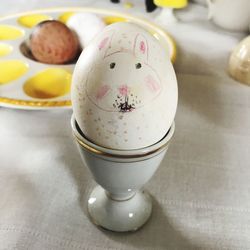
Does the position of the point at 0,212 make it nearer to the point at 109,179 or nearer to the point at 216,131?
the point at 109,179

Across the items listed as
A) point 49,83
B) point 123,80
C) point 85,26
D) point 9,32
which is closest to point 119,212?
point 123,80

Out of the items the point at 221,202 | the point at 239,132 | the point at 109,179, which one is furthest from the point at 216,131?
the point at 109,179

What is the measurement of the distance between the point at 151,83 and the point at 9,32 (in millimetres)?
561

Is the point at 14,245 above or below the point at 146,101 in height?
below

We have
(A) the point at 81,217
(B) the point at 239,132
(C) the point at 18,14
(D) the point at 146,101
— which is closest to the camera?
(D) the point at 146,101

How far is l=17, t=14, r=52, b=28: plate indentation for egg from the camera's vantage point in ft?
2.74

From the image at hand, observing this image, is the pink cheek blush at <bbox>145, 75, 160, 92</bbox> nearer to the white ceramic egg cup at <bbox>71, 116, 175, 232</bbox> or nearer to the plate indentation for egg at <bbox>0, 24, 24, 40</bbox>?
the white ceramic egg cup at <bbox>71, 116, 175, 232</bbox>

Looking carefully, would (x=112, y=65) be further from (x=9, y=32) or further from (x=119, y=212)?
(x=9, y=32)

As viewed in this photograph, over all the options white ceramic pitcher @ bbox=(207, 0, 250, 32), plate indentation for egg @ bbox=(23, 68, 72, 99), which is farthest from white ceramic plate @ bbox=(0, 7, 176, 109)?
white ceramic pitcher @ bbox=(207, 0, 250, 32)

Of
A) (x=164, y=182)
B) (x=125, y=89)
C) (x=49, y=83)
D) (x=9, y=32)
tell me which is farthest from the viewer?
(x=9, y=32)

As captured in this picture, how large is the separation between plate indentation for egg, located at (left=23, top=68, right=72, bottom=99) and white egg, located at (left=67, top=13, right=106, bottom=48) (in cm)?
10

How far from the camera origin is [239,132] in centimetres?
56

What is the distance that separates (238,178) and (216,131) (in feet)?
0.33

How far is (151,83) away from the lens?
0.33 m
